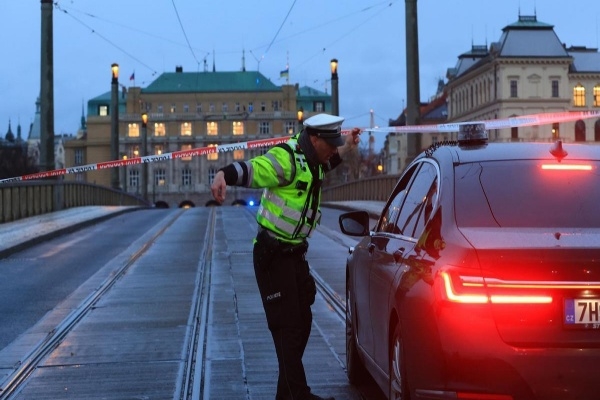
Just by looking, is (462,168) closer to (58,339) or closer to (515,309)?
(515,309)

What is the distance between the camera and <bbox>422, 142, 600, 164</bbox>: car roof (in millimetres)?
5789

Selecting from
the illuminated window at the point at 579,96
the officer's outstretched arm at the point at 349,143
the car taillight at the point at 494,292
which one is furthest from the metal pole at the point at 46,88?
the illuminated window at the point at 579,96

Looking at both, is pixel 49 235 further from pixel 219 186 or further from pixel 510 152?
pixel 510 152

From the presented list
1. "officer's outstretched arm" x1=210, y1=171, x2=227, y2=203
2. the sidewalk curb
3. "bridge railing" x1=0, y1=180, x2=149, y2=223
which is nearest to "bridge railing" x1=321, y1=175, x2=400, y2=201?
the sidewalk curb

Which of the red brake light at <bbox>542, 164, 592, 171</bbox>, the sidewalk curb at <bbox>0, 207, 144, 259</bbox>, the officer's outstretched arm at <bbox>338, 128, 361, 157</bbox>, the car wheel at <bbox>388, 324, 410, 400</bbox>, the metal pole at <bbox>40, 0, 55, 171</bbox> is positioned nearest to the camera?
the car wheel at <bbox>388, 324, 410, 400</bbox>

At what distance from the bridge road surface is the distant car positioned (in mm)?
2070

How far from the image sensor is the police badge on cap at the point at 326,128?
21.8 ft

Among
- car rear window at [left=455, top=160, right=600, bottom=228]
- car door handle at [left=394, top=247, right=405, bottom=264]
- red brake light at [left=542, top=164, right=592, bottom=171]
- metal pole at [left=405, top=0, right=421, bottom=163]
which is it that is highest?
metal pole at [left=405, top=0, right=421, bottom=163]

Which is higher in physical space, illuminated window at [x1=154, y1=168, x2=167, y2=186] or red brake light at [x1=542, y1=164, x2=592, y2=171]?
illuminated window at [x1=154, y1=168, x2=167, y2=186]

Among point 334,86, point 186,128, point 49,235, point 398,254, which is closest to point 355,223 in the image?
point 398,254

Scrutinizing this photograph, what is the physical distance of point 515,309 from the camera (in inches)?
183

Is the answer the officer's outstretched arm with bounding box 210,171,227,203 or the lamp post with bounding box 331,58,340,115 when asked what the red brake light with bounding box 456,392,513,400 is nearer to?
the officer's outstretched arm with bounding box 210,171,227,203

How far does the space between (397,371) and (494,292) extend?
1021 mm

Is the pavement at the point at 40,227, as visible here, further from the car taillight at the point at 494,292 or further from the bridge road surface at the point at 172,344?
the car taillight at the point at 494,292
